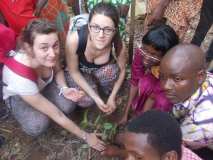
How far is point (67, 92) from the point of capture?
2.76m

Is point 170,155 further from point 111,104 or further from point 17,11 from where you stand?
point 17,11

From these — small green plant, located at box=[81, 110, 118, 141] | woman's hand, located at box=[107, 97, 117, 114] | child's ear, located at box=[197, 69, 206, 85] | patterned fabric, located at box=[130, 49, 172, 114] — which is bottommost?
small green plant, located at box=[81, 110, 118, 141]

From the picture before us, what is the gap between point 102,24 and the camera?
2.48 meters

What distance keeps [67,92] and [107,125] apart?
0.39 meters

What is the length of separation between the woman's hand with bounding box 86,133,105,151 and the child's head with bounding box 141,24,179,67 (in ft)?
2.19

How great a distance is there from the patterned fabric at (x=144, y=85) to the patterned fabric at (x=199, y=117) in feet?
1.08

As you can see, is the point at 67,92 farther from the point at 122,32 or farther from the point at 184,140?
the point at 184,140

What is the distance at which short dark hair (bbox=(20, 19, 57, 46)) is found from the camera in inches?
93.4

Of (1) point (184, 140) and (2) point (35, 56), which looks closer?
(1) point (184, 140)

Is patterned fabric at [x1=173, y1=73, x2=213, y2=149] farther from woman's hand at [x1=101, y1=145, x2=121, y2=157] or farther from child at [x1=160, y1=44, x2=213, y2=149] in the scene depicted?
woman's hand at [x1=101, y1=145, x2=121, y2=157]

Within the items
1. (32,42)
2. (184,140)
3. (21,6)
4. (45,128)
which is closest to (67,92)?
(45,128)

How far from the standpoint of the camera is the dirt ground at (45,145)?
265cm

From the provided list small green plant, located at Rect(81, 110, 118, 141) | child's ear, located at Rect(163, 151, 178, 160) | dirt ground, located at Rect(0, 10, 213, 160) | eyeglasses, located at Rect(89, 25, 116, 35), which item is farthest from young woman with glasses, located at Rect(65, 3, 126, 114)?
child's ear, located at Rect(163, 151, 178, 160)

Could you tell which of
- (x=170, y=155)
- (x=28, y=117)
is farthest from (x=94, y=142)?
(x=170, y=155)
